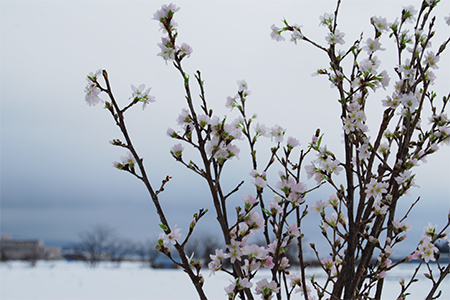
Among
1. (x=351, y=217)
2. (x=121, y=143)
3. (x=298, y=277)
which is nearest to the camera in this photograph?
(x=121, y=143)

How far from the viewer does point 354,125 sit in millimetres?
788

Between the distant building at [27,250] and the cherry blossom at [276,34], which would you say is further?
the distant building at [27,250]

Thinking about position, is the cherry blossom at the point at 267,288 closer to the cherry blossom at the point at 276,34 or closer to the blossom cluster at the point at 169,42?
the blossom cluster at the point at 169,42

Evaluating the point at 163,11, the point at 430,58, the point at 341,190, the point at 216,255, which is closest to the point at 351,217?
the point at 341,190

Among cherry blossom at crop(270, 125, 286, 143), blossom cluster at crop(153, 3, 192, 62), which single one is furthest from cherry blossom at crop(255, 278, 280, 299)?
blossom cluster at crop(153, 3, 192, 62)

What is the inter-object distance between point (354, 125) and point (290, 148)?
0.51 feet

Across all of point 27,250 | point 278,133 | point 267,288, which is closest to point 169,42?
point 278,133

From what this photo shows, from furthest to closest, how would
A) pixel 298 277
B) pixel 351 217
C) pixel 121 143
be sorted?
pixel 298 277 → pixel 351 217 → pixel 121 143

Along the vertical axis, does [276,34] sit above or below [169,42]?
above

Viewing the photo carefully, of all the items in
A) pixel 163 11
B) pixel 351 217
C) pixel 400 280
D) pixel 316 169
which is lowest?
pixel 400 280

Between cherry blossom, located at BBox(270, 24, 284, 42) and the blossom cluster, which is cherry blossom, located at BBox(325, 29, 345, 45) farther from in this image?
the blossom cluster

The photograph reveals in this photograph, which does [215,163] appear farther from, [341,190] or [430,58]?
[430,58]

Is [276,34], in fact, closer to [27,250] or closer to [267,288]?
[267,288]

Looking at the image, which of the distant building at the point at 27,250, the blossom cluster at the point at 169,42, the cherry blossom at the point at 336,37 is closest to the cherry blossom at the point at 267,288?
the blossom cluster at the point at 169,42
